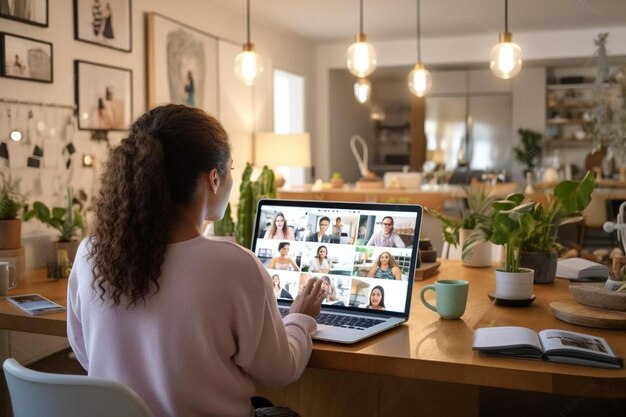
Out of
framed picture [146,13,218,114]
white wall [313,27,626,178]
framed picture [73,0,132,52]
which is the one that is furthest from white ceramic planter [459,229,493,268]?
white wall [313,27,626,178]

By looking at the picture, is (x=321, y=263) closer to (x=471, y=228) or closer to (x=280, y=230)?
(x=280, y=230)

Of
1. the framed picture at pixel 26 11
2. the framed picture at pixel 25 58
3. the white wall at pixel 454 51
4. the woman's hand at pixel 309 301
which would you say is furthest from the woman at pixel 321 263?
the white wall at pixel 454 51

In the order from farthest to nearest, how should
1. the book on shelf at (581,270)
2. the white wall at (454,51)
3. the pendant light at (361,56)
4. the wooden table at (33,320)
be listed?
the white wall at (454,51) → the pendant light at (361,56) → the book on shelf at (581,270) → the wooden table at (33,320)

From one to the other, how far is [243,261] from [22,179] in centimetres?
238

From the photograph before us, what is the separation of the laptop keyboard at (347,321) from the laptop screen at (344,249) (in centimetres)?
5

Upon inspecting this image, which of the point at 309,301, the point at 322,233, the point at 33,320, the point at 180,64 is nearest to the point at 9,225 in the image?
the point at 33,320

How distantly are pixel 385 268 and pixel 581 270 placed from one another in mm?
982

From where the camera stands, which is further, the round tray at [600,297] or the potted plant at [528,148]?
the potted plant at [528,148]

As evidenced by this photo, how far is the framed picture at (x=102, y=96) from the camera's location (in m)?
3.74

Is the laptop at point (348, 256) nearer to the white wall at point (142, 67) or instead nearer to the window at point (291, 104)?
the white wall at point (142, 67)

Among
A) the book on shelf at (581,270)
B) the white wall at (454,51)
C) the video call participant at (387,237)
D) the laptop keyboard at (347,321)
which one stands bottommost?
the laptop keyboard at (347,321)

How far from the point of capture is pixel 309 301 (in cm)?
154

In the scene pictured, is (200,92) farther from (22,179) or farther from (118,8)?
(22,179)

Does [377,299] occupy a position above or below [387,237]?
below
